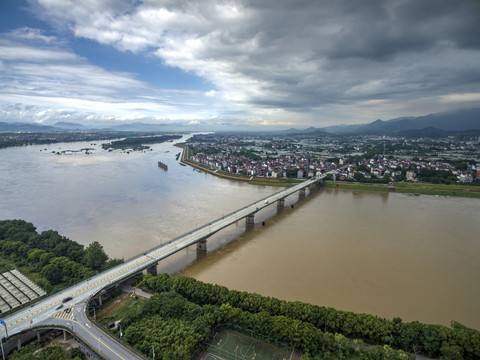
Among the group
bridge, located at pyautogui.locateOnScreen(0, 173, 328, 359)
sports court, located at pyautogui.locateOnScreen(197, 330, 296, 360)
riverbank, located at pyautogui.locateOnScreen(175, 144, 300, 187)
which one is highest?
riverbank, located at pyautogui.locateOnScreen(175, 144, 300, 187)

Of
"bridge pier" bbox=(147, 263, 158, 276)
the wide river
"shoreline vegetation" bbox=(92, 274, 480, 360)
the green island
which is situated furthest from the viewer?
"bridge pier" bbox=(147, 263, 158, 276)

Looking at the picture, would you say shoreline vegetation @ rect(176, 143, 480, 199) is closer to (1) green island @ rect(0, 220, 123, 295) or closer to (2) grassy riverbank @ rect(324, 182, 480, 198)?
(2) grassy riverbank @ rect(324, 182, 480, 198)

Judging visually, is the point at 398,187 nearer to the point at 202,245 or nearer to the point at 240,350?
the point at 202,245

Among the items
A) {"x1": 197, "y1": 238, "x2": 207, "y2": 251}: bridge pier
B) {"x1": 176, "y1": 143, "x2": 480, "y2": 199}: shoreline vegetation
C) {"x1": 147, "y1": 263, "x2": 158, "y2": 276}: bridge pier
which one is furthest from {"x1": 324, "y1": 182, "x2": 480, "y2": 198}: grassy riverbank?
{"x1": 147, "y1": 263, "x2": 158, "y2": 276}: bridge pier

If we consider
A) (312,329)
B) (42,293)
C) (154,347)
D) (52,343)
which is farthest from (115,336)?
(312,329)

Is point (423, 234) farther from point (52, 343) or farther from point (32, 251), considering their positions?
point (32, 251)

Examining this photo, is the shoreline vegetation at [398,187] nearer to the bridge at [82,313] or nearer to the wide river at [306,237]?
the wide river at [306,237]
